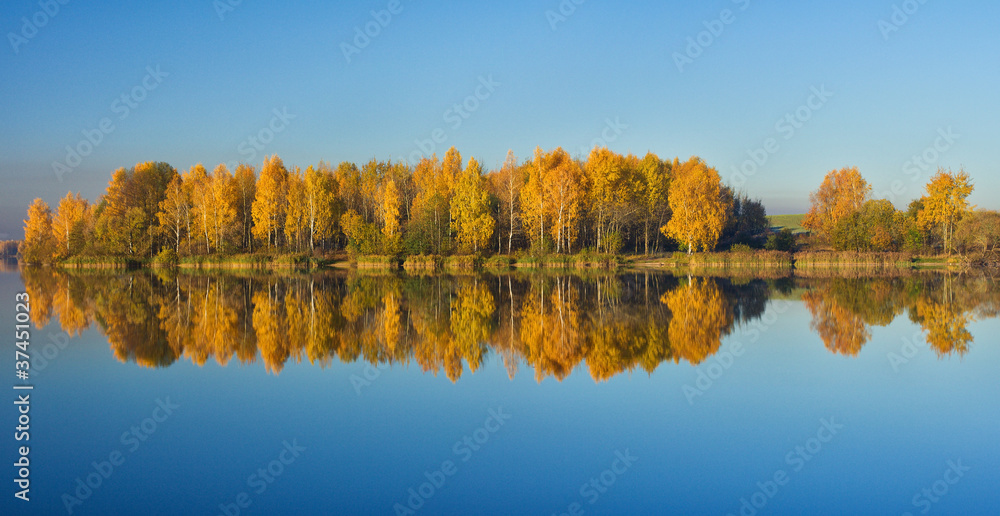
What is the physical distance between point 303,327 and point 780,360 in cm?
924

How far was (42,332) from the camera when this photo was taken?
13062 mm

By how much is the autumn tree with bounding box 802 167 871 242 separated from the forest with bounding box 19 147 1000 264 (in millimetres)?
117

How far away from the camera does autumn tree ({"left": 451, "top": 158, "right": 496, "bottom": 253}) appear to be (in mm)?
43469

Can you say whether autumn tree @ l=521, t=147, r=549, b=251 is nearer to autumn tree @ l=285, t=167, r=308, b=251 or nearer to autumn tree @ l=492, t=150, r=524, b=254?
autumn tree @ l=492, t=150, r=524, b=254

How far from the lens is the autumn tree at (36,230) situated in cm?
5566

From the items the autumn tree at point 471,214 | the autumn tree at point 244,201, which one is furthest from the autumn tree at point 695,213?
the autumn tree at point 244,201

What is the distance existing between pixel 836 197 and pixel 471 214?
3366 cm

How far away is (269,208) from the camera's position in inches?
1841

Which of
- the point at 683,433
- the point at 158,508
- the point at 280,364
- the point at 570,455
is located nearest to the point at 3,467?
the point at 158,508

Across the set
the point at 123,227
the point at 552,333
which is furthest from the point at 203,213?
the point at 552,333

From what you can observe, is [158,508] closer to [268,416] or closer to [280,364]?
[268,416]

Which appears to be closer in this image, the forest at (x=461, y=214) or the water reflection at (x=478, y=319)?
the water reflection at (x=478, y=319)

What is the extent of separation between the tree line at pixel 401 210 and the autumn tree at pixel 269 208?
0.34ft

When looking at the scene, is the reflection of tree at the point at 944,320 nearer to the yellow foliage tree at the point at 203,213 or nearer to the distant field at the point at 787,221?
the yellow foliage tree at the point at 203,213
